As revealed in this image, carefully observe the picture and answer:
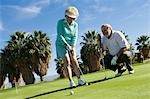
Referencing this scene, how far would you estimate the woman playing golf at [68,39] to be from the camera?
25.7 ft

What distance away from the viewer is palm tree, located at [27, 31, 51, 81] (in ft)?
218

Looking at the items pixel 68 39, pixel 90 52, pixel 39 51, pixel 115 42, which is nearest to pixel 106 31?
pixel 115 42

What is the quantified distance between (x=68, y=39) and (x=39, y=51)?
5855 centimetres

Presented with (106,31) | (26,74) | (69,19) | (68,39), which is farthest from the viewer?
(26,74)

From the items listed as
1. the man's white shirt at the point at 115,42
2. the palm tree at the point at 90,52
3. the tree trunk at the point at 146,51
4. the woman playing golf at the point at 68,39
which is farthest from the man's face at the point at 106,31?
the tree trunk at the point at 146,51

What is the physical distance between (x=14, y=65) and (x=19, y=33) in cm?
586

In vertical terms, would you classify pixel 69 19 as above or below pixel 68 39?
above

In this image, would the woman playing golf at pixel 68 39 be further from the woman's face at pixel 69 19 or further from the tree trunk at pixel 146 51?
the tree trunk at pixel 146 51

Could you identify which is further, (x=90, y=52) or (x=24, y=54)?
(x=90, y=52)

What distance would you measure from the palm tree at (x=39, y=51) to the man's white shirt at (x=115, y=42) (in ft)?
190

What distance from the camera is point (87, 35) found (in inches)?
3196

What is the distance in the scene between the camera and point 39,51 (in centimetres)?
6631

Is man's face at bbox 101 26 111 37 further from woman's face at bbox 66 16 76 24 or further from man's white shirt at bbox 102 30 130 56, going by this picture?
woman's face at bbox 66 16 76 24

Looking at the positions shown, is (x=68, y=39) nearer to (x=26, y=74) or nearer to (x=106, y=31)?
(x=106, y=31)
